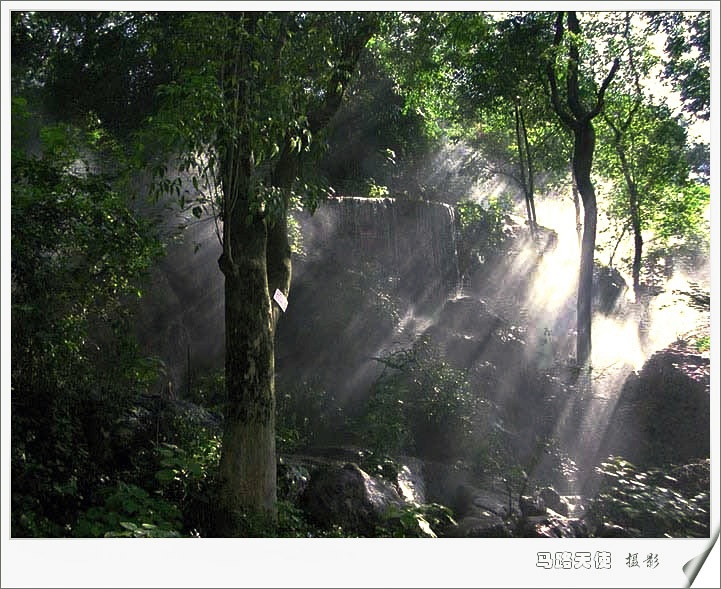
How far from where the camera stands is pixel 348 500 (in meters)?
4.32

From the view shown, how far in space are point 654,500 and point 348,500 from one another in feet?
6.02

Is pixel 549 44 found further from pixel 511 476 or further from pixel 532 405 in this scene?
pixel 511 476

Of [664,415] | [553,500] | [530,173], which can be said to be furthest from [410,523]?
[530,173]

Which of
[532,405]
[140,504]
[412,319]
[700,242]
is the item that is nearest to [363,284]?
[412,319]

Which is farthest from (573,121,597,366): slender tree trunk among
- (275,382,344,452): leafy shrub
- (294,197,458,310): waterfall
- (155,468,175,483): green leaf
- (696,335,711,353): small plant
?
(155,468,175,483): green leaf

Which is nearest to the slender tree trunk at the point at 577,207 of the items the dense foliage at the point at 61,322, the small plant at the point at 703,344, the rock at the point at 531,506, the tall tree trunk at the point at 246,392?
the small plant at the point at 703,344

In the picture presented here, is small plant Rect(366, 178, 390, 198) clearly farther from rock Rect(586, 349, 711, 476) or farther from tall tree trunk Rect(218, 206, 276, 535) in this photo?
tall tree trunk Rect(218, 206, 276, 535)

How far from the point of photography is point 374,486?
454 centimetres

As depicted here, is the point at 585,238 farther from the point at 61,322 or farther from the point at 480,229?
the point at 61,322

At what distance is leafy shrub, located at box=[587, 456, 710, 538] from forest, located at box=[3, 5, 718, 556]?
2 centimetres

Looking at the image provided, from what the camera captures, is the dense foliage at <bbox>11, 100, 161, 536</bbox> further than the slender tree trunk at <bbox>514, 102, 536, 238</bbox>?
No

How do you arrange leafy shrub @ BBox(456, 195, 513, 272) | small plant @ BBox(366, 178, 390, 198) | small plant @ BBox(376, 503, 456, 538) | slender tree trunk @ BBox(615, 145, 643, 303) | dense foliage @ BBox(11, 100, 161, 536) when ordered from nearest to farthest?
dense foliage @ BBox(11, 100, 161, 536) < small plant @ BBox(376, 503, 456, 538) < slender tree trunk @ BBox(615, 145, 643, 303) < leafy shrub @ BBox(456, 195, 513, 272) < small plant @ BBox(366, 178, 390, 198)

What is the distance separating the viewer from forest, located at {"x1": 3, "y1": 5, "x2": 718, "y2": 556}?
Answer: 4.00 m

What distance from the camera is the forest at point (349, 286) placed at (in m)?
4.00
